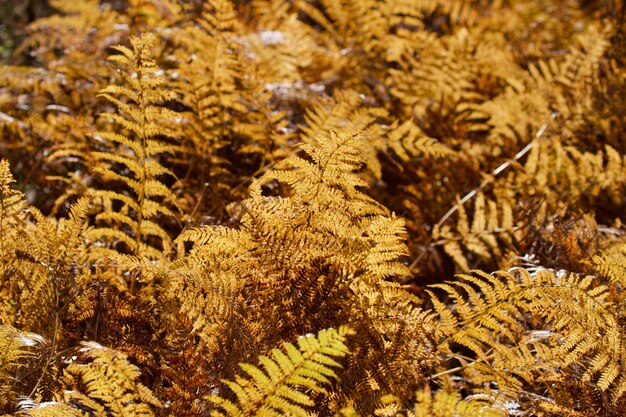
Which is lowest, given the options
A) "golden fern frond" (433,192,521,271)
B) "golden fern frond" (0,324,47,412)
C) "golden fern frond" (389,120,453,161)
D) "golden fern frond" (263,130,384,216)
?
"golden fern frond" (433,192,521,271)

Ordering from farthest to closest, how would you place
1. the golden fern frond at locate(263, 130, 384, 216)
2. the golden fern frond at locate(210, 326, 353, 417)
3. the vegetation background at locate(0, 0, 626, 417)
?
the golden fern frond at locate(263, 130, 384, 216) → the vegetation background at locate(0, 0, 626, 417) → the golden fern frond at locate(210, 326, 353, 417)

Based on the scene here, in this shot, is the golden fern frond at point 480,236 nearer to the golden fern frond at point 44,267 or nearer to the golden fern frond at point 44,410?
the golden fern frond at point 44,267

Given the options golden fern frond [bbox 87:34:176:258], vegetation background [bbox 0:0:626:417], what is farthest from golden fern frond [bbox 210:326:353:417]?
golden fern frond [bbox 87:34:176:258]

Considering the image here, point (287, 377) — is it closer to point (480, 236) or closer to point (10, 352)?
point (10, 352)

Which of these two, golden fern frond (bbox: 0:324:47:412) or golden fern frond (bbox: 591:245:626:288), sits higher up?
golden fern frond (bbox: 591:245:626:288)

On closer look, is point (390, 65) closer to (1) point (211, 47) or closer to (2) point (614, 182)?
(1) point (211, 47)

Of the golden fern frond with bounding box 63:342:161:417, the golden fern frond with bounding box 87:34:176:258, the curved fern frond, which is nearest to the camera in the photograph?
the golden fern frond with bounding box 63:342:161:417

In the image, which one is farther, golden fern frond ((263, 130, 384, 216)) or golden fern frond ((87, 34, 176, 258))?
golden fern frond ((87, 34, 176, 258))

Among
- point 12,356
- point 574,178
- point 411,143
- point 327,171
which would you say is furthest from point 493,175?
point 12,356

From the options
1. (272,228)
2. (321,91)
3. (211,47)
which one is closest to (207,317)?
(272,228)

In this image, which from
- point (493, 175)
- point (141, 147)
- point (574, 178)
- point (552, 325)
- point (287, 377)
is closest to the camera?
point (287, 377)

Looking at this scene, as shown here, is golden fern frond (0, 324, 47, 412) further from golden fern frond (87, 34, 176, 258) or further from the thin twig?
the thin twig
